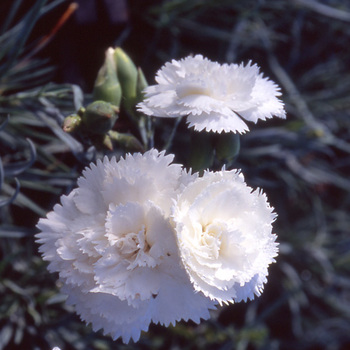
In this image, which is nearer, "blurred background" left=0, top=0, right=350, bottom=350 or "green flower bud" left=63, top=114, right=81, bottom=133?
"green flower bud" left=63, top=114, right=81, bottom=133

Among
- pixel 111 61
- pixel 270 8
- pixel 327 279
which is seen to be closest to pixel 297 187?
pixel 327 279

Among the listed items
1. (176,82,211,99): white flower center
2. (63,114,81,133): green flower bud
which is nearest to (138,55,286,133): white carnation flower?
(176,82,211,99): white flower center

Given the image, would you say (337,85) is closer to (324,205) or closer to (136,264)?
(324,205)

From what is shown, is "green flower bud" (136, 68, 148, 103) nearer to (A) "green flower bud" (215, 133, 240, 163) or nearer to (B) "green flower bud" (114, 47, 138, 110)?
(B) "green flower bud" (114, 47, 138, 110)

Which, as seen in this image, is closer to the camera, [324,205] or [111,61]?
[111,61]

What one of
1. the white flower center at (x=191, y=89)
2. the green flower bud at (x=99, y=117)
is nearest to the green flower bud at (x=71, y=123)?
the green flower bud at (x=99, y=117)

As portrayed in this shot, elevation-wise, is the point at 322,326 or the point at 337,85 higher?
the point at 337,85

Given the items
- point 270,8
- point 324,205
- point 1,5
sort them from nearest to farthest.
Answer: point 1,5
point 270,8
point 324,205

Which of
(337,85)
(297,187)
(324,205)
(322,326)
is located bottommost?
(322,326)
